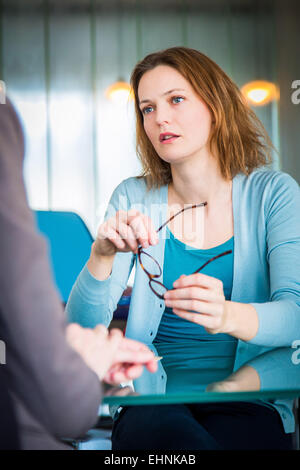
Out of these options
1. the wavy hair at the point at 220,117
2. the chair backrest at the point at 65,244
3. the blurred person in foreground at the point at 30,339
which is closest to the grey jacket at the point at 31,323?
the blurred person in foreground at the point at 30,339

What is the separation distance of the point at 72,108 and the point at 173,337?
3.87 m

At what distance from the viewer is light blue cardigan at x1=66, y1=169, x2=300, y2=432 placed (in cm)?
101

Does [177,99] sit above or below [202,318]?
above

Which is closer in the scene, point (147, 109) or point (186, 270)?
point (186, 270)

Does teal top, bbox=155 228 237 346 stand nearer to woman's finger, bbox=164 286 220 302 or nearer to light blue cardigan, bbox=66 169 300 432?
light blue cardigan, bbox=66 169 300 432

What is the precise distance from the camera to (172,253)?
54.7 inches

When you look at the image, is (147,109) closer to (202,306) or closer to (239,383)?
(202,306)

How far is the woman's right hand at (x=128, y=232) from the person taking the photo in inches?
38.9

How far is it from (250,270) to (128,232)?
0.44m

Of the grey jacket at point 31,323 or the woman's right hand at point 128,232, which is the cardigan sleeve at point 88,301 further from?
the grey jacket at point 31,323

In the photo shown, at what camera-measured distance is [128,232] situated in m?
1.00

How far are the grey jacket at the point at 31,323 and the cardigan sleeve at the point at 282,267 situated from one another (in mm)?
526

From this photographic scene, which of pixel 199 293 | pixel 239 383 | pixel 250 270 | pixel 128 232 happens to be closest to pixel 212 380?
pixel 239 383
